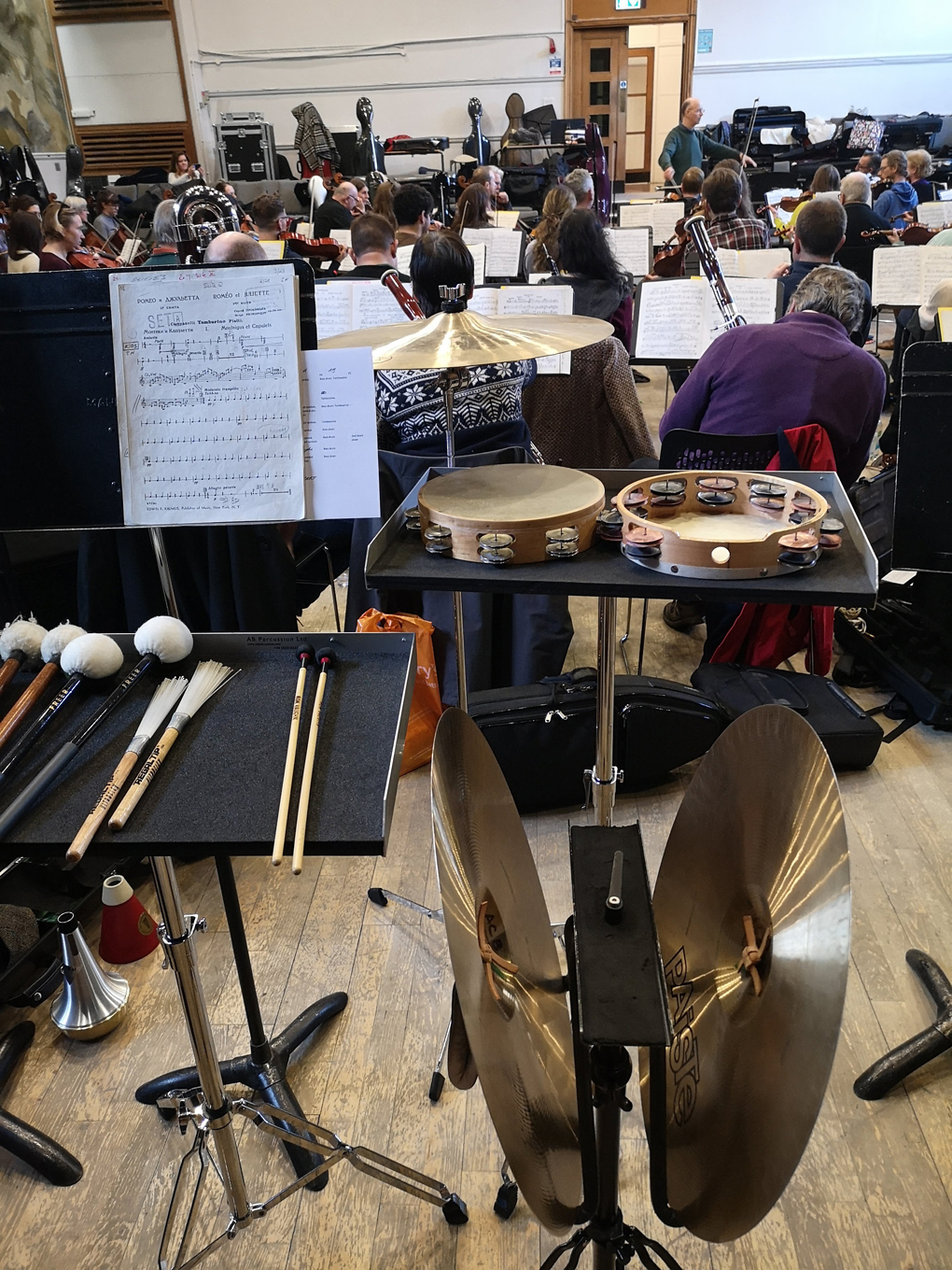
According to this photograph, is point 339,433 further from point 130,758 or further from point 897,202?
point 897,202

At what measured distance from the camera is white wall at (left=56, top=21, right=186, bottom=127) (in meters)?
12.6

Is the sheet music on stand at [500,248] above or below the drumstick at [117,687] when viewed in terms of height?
above

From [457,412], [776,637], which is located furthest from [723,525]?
[776,637]

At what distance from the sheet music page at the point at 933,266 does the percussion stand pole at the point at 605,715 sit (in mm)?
3174

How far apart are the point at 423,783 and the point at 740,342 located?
1553 millimetres

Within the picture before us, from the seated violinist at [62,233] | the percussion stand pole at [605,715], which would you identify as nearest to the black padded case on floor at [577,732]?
the percussion stand pole at [605,715]

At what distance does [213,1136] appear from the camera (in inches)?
54.0

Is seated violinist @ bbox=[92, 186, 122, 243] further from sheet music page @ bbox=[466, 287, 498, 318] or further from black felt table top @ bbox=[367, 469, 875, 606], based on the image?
black felt table top @ bbox=[367, 469, 875, 606]

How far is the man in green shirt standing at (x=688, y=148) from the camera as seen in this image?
30.0ft

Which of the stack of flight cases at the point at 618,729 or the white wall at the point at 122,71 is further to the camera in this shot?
the white wall at the point at 122,71

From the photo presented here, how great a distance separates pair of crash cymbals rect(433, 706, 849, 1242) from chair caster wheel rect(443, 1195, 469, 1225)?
1.82 feet

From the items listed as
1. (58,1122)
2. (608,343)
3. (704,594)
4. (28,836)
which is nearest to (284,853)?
(28,836)

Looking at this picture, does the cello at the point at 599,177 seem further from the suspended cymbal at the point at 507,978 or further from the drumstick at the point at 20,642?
the suspended cymbal at the point at 507,978

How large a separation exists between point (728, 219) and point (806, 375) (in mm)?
2668
